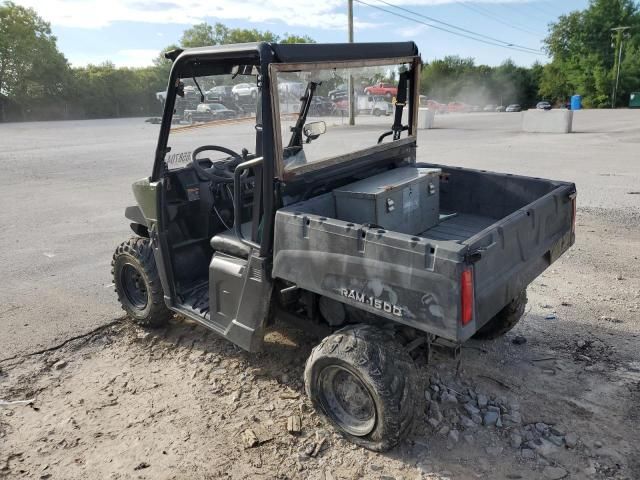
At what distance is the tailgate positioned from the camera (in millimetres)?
2760

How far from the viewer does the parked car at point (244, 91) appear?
11.9 ft

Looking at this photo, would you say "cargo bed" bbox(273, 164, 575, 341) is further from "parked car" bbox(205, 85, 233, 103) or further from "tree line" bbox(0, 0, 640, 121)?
"tree line" bbox(0, 0, 640, 121)

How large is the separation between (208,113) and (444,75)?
55615 mm

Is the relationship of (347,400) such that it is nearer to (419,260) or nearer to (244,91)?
(419,260)

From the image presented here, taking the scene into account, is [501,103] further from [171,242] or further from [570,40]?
[171,242]

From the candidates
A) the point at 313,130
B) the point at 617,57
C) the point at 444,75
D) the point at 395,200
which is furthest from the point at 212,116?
the point at 444,75

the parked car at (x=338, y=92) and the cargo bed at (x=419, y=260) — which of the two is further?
the parked car at (x=338, y=92)

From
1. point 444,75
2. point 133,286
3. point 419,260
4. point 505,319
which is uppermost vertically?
point 444,75

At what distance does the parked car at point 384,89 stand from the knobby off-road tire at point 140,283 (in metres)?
2.13

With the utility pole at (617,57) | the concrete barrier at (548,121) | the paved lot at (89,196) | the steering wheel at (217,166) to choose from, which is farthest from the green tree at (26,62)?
the utility pole at (617,57)

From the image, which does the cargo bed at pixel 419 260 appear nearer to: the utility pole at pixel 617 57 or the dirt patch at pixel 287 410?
the dirt patch at pixel 287 410

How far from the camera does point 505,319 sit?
4094mm

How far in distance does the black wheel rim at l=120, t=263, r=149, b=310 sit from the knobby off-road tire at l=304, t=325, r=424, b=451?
200 centimetres

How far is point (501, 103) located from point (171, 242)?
53.4m
